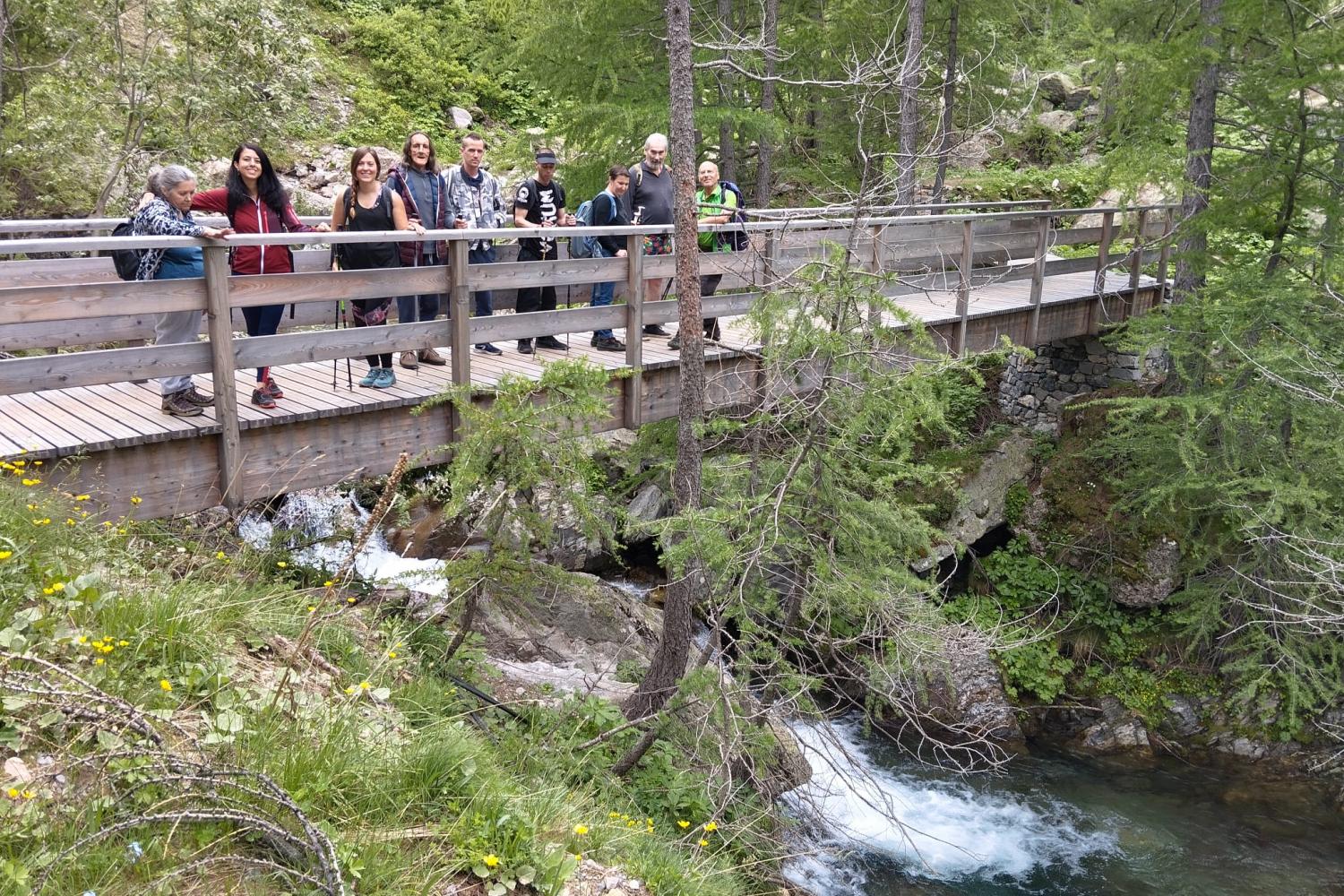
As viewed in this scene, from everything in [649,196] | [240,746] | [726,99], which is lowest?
[240,746]

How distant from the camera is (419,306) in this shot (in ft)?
27.1

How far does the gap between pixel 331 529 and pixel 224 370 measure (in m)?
5.32

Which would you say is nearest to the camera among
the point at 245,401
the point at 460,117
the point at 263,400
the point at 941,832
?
the point at 263,400

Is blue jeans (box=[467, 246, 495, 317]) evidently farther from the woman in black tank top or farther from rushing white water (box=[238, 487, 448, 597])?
rushing white water (box=[238, 487, 448, 597])

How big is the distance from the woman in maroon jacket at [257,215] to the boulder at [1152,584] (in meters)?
9.37

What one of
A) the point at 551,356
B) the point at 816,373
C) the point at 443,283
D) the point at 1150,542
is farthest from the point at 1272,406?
the point at 443,283

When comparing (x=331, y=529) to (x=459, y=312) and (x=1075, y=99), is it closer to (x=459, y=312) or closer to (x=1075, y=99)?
(x=459, y=312)

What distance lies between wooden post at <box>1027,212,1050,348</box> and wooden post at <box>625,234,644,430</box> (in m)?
6.05

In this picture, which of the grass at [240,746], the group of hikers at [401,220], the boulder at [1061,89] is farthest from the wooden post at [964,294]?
the boulder at [1061,89]

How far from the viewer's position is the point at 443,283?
7.12m

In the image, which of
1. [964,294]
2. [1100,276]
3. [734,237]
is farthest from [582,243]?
[1100,276]

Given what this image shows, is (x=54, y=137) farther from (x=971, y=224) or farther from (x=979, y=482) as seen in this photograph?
(x=979, y=482)

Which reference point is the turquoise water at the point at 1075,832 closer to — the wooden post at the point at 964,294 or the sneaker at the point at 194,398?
the wooden post at the point at 964,294

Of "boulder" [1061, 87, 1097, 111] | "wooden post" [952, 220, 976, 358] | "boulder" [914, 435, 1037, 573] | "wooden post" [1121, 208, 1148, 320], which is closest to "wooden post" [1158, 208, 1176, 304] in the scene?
"wooden post" [1121, 208, 1148, 320]
